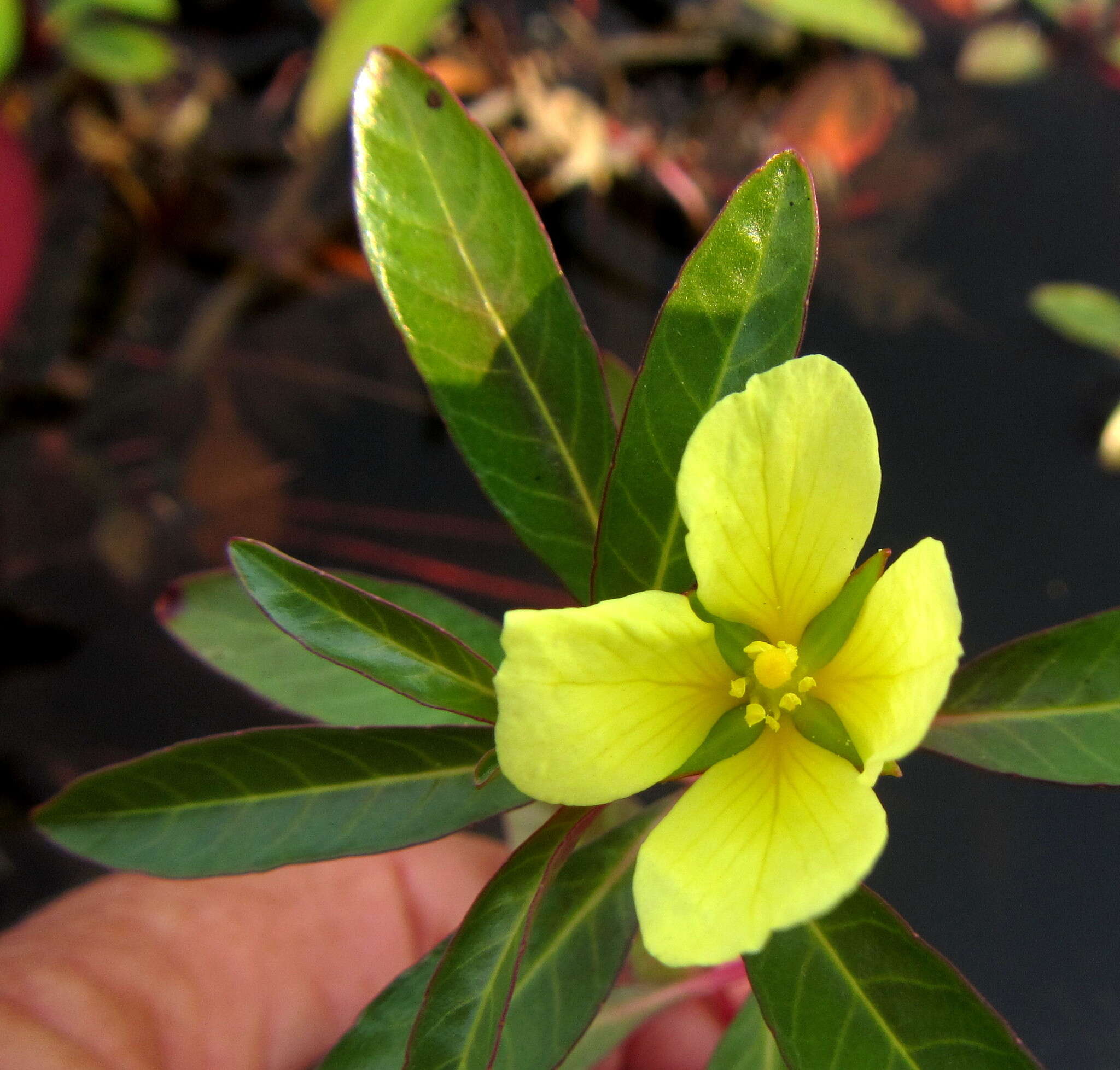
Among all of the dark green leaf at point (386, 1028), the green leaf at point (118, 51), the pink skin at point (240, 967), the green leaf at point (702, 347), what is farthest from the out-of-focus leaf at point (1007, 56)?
the dark green leaf at point (386, 1028)

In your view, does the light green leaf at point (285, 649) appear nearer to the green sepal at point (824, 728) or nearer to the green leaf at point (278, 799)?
the green leaf at point (278, 799)

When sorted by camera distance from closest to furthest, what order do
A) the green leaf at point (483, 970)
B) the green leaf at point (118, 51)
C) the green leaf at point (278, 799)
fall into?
the green leaf at point (483, 970) → the green leaf at point (278, 799) → the green leaf at point (118, 51)

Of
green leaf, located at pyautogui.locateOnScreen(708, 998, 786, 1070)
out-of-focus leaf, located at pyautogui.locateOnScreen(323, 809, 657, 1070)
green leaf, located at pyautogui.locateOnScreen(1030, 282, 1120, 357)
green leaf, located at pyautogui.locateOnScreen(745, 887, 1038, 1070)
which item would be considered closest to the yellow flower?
green leaf, located at pyautogui.locateOnScreen(745, 887, 1038, 1070)

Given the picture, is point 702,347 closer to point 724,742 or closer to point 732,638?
point 732,638

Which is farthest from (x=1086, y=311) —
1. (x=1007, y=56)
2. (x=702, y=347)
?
(x=702, y=347)

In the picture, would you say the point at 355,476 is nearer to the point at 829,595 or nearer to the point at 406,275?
the point at 406,275

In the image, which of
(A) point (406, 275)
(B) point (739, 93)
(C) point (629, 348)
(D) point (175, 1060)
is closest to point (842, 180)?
(B) point (739, 93)
